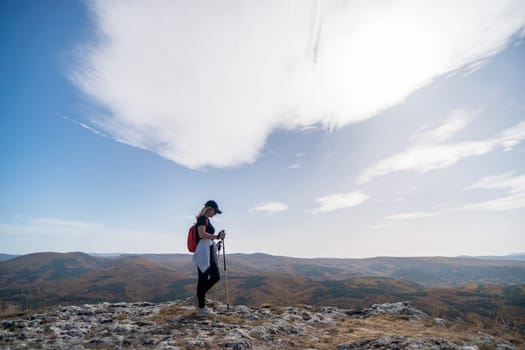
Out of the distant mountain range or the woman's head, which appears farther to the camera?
the distant mountain range

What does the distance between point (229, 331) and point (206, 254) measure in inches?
103

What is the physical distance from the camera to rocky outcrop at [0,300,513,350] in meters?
6.58

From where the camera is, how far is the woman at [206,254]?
934 cm

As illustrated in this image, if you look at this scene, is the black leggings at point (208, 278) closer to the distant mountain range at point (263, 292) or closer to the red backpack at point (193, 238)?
the red backpack at point (193, 238)

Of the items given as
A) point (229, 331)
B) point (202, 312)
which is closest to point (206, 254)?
point (202, 312)

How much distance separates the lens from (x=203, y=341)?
22.6 ft

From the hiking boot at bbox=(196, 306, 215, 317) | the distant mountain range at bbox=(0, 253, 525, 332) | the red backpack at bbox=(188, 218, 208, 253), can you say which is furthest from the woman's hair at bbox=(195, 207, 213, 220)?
the distant mountain range at bbox=(0, 253, 525, 332)

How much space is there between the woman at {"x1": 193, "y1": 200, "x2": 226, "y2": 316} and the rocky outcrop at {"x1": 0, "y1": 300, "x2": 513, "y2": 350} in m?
0.98

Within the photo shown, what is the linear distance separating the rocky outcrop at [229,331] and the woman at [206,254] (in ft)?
3.23

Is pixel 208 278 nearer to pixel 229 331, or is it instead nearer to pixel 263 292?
pixel 229 331

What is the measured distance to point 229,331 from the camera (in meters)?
8.01

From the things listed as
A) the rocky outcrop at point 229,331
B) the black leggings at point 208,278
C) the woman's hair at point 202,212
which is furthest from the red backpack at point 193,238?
the rocky outcrop at point 229,331

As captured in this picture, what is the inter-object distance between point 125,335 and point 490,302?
67.8 meters

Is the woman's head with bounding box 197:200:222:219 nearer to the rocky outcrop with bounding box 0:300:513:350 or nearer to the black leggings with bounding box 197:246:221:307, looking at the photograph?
the black leggings with bounding box 197:246:221:307
